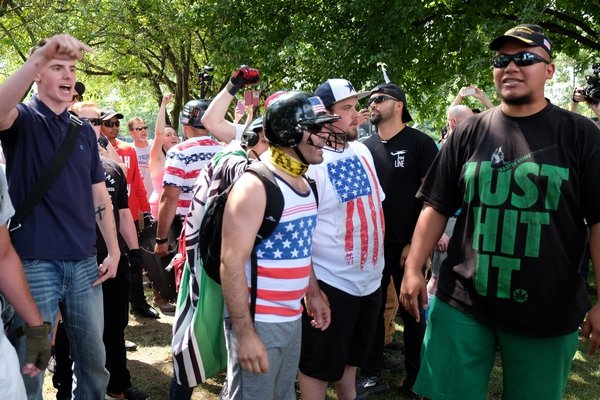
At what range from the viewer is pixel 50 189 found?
10.4ft

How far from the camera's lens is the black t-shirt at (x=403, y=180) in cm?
484

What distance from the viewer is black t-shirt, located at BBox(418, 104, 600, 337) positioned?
282 cm

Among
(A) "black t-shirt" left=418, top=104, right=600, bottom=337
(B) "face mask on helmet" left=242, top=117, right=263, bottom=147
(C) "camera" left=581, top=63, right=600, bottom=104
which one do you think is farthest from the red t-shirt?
(C) "camera" left=581, top=63, right=600, bottom=104

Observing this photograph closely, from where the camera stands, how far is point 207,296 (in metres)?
3.09

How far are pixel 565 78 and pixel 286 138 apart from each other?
5228cm

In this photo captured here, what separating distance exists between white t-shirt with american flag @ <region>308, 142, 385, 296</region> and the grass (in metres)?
1.43

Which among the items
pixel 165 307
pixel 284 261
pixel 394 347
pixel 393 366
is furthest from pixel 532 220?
pixel 165 307

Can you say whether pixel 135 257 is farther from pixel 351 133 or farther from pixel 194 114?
pixel 351 133

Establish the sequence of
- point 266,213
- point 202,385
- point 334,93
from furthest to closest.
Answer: point 202,385 → point 334,93 → point 266,213

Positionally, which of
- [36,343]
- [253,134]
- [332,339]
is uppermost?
[253,134]

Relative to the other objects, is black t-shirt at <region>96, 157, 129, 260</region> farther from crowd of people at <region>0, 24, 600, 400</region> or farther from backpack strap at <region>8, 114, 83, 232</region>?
backpack strap at <region>8, 114, 83, 232</region>

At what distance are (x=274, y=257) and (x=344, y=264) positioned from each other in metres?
1.06

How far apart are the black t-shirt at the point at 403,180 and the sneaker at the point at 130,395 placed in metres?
2.17

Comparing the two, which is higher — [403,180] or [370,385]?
[403,180]
